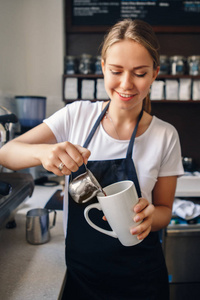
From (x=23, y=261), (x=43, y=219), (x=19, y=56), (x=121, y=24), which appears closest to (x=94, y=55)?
(x=19, y=56)

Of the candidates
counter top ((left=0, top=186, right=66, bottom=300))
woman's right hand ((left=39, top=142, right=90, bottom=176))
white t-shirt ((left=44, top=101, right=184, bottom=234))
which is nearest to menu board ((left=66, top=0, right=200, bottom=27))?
white t-shirt ((left=44, top=101, right=184, bottom=234))

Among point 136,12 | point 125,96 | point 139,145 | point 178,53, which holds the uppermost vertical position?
point 136,12

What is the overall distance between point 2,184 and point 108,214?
0.42m

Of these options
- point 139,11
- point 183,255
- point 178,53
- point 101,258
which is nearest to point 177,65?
point 178,53

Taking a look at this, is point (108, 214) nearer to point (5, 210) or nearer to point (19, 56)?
point (5, 210)

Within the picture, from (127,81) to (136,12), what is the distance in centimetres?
193

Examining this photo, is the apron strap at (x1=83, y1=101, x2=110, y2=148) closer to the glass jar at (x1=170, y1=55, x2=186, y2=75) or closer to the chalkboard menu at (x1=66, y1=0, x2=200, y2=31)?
the glass jar at (x1=170, y1=55, x2=186, y2=75)

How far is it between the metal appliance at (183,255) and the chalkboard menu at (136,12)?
1800mm

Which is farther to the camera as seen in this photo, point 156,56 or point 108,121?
point 108,121

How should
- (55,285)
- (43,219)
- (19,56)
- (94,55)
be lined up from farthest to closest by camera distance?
(94,55), (19,56), (43,219), (55,285)

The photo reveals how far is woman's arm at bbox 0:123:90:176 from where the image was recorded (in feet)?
2.24

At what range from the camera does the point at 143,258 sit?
100cm

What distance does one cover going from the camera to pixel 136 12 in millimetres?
2447

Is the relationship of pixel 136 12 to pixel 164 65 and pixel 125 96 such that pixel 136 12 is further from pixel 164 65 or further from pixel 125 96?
pixel 125 96
